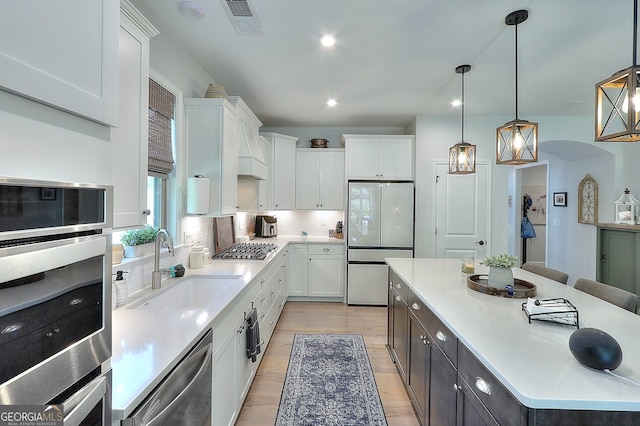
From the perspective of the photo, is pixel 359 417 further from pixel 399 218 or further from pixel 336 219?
pixel 336 219

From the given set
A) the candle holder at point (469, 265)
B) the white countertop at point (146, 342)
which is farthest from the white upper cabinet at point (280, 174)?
the candle holder at point (469, 265)

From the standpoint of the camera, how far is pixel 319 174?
4.72 metres

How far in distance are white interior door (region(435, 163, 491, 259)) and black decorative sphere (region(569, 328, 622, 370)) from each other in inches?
134

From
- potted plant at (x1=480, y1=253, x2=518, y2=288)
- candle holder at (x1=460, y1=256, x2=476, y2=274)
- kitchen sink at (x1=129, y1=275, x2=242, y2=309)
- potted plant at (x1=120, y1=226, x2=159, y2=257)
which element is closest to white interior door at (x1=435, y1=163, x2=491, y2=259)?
candle holder at (x1=460, y1=256, x2=476, y2=274)

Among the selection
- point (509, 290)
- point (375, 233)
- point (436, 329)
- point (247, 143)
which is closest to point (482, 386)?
point (436, 329)

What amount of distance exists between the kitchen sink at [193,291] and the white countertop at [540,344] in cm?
141

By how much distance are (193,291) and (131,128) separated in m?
1.31

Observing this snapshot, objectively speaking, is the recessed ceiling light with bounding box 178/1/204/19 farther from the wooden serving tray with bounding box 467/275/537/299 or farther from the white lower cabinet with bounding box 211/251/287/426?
the wooden serving tray with bounding box 467/275/537/299

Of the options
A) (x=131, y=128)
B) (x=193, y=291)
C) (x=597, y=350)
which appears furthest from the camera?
(x=193, y=291)

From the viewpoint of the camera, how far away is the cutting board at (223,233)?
3.20 m

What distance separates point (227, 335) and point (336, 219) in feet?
11.4

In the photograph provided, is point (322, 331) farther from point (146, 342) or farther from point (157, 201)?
point (146, 342)

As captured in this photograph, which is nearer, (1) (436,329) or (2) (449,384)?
(2) (449,384)

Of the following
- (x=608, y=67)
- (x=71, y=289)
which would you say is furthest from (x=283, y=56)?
(x=608, y=67)
